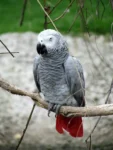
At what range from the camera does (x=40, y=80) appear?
189cm

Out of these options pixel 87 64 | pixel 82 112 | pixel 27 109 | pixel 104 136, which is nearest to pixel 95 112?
pixel 82 112

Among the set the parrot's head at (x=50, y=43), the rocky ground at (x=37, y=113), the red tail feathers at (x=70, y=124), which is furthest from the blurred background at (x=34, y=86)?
the parrot's head at (x=50, y=43)

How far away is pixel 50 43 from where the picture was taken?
64.2 inches

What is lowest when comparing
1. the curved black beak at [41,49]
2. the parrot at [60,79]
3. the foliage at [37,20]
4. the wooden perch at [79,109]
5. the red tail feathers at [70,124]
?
the foliage at [37,20]

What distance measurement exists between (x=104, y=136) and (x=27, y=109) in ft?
1.75

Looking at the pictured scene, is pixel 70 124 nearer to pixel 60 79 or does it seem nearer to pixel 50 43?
pixel 60 79

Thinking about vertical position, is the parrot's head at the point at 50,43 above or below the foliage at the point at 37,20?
above

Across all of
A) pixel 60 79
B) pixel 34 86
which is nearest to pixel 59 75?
pixel 60 79

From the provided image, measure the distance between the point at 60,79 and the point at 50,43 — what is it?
0.78 ft

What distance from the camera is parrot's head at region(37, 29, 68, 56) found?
1.59 m

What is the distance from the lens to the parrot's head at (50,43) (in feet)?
5.21

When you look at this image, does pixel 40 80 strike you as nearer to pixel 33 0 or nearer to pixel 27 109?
pixel 27 109

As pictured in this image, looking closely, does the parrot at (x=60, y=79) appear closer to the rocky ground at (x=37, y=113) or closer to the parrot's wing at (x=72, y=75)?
the parrot's wing at (x=72, y=75)

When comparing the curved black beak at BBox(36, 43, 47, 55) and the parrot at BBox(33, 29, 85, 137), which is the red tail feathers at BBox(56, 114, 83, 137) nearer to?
the parrot at BBox(33, 29, 85, 137)
